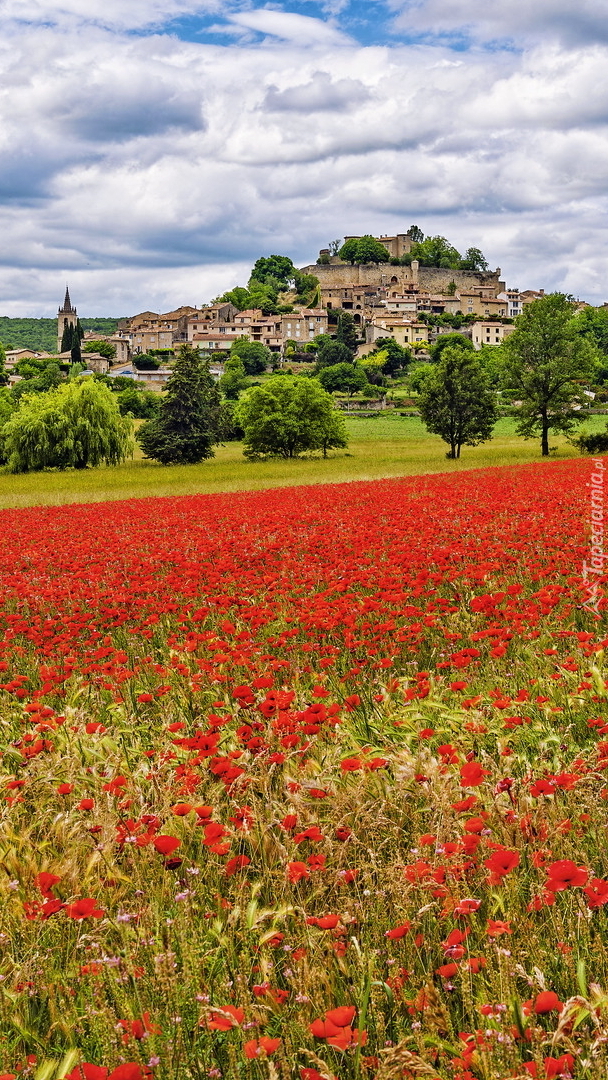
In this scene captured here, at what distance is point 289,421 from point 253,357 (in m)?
105

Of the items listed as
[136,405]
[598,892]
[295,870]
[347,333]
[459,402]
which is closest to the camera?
[598,892]

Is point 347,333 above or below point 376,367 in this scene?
above

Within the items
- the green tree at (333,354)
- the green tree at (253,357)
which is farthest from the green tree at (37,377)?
the green tree at (333,354)

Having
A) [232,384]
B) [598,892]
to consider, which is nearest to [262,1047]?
[598,892]

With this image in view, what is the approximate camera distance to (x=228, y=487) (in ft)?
125

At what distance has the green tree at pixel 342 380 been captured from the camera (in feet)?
461

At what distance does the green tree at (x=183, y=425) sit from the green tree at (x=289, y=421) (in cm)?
330

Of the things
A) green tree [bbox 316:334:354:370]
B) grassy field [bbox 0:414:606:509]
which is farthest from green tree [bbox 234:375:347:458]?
green tree [bbox 316:334:354:370]

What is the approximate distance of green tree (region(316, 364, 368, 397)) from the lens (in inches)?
5527

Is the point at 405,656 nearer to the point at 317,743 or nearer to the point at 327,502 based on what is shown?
the point at 317,743

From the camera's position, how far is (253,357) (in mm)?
165500

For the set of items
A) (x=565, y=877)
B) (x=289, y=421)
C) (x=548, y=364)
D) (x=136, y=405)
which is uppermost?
(x=136, y=405)

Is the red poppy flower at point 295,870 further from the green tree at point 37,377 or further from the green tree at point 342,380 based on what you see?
the green tree at point 342,380

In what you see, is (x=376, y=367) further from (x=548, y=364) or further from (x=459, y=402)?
(x=548, y=364)
